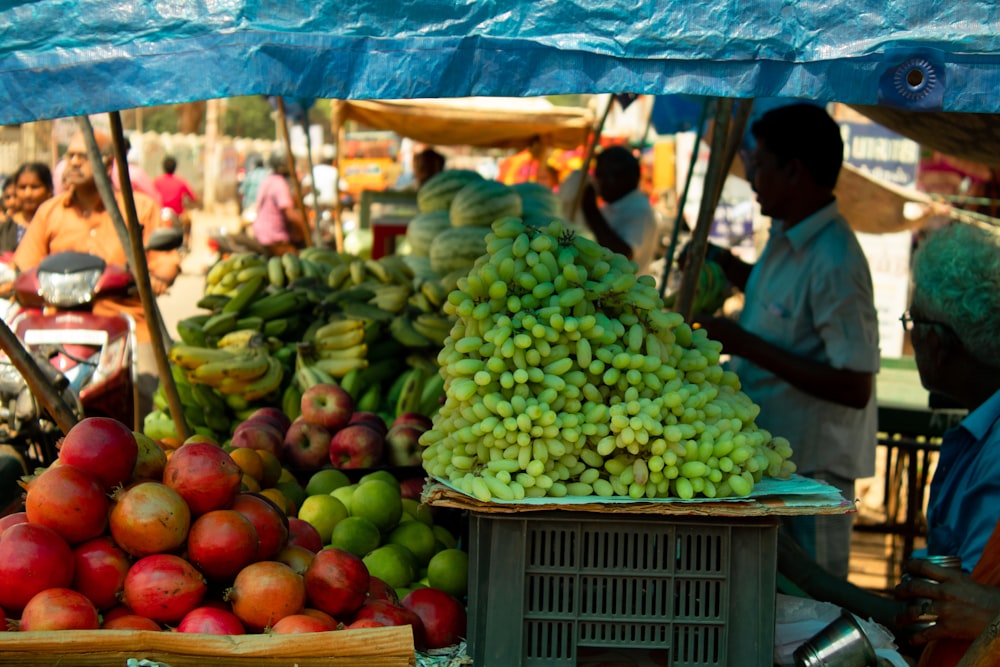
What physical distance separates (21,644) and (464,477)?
0.88 meters

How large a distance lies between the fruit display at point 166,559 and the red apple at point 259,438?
831 mm

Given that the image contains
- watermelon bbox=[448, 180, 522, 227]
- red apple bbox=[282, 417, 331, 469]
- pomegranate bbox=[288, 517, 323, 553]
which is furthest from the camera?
watermelon bbox=[448, 180, 522, 227]

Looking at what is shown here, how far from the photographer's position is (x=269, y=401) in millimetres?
3873

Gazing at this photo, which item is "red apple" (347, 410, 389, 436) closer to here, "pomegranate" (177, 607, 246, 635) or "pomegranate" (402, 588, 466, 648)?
"pomegranate" (402, 588, 466, 648)

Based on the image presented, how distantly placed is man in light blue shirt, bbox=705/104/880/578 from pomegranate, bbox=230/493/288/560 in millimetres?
1873

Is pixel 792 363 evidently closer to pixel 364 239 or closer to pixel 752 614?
pixel 752 614

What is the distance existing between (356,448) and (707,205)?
155cm

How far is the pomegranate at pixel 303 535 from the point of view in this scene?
86.2 inches

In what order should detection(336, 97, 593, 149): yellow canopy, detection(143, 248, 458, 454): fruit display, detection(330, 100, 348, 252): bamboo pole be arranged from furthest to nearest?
1. detection(336, 97, 593, 149): yellow canopy
2. detection(330, 100, 348, 252): bamboo pole
3. detection(143, 248, 458, 454): fruit display

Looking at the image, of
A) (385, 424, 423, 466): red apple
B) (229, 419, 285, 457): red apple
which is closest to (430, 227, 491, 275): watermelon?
(385, 424, 423, 466): red apple

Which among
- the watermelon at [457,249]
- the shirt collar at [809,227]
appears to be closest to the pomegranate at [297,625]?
the shirt collar at [809,227]

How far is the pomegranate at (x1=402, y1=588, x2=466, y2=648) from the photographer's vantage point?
Answer: 212cm

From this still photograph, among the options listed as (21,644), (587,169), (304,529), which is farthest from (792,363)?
(587,169)

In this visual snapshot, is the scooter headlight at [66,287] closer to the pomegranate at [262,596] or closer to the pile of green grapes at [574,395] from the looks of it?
the pile of green grapes at [574,395]
